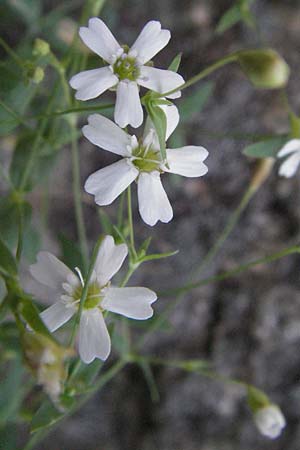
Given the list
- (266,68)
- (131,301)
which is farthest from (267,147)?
(131,301)

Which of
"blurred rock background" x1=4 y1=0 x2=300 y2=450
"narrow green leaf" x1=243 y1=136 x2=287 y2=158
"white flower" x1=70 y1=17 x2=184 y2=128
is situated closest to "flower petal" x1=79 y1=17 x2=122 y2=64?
"white flower" x1=70 y1=17 x2=184 y2=128

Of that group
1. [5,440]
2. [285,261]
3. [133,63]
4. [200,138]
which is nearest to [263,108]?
[200,138]

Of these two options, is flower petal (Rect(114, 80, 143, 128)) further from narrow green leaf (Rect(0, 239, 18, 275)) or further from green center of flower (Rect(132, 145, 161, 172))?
narrow green leaf (Rect(0, 239, 18, 275))

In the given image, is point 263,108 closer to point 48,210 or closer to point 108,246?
point 48,210

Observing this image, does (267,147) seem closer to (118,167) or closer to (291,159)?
(291,159)

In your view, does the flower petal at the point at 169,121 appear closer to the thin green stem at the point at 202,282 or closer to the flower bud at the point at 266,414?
the thin green stem at the point at 202,282

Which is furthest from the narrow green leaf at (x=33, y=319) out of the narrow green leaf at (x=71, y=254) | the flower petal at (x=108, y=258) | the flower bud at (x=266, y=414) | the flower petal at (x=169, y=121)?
the flower bud at (x=266, y=414)
